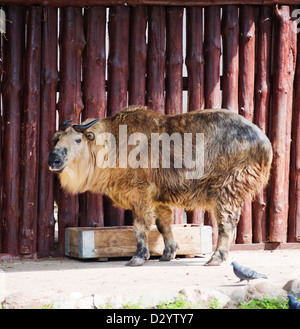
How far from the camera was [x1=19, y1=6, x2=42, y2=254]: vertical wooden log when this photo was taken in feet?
26.1

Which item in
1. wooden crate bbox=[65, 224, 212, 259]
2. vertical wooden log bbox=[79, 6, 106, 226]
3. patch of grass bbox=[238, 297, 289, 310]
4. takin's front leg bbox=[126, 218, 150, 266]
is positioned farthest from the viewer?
vertical wooden log bbox=[79, 6, 106, 226]

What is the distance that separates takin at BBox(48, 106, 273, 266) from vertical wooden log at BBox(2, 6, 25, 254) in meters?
0.82

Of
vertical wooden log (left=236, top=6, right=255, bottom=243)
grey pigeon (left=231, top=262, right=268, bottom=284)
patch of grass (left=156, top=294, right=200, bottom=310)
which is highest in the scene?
vertical wooden log (left=236, top=6, right=255, bottom=243)

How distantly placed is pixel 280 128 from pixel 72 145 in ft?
10.3

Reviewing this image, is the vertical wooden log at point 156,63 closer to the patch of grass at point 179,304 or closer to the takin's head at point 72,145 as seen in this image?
the takin's head at point 72,145

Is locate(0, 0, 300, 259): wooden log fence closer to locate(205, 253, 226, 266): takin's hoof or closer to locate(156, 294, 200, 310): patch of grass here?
locate(205, 253, 226, 266): takin's hoof

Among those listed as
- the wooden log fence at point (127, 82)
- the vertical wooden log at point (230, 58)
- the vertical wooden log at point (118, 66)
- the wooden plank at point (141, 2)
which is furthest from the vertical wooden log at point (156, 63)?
the vertical wooden log at point (230, 58)

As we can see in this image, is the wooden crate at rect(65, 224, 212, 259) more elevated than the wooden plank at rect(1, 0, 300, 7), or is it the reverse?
the wooden plank at rect(1, 0, 300, 7)

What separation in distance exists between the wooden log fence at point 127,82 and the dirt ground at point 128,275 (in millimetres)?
641

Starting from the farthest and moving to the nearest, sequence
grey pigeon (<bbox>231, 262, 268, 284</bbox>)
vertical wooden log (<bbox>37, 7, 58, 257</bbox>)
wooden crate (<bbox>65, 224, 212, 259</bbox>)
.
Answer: vertical wooden log (<bbox>37, 7, 58, 257</bbox>), wooden crate (<bbox>65, 224, 212, 259</bbox>), grey pigeon (<bbox>231, 262, 268, 284</bbox>)

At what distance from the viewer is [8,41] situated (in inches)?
318

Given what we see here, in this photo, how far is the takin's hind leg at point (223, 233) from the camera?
725cm

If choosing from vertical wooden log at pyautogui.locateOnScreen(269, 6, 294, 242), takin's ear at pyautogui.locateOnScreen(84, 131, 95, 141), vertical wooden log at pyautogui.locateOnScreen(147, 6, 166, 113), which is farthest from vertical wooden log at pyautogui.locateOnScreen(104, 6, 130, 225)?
vertical wooden log at pyautogui.locateOnScreen(269, 6, 294, 242)
